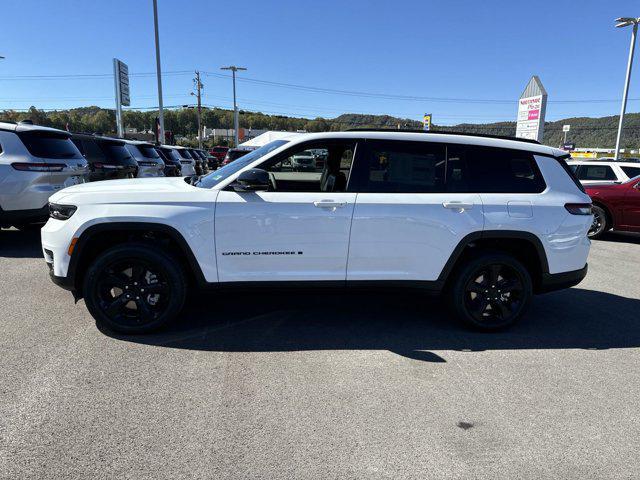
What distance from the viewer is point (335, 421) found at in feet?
9.12

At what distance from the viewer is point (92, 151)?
9227mm

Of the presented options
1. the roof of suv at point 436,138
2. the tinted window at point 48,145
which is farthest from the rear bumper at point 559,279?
the tinted window at point 48,145

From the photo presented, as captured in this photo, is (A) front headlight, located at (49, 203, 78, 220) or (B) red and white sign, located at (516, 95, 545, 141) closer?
(A) front headlight, located at (49, 203, 78, 220)

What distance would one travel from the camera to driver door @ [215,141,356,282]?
3.73m

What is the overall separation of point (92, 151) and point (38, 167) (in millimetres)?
2844

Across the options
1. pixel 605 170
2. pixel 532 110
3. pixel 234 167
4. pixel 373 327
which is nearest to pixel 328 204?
pixel 234 167

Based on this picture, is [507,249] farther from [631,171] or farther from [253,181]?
[631,171]

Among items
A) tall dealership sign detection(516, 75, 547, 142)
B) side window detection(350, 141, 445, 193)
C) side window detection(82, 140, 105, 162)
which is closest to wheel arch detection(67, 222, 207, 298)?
side window detection(350, 141, 445, 193)

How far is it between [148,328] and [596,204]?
9.43 m

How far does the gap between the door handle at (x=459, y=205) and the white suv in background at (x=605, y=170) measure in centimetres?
797

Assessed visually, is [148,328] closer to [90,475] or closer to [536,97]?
[90,475]

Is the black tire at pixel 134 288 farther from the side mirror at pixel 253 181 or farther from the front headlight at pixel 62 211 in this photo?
the side mirror at pixel 253 181

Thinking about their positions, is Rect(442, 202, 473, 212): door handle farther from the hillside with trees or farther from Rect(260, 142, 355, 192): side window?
the hillside with trees

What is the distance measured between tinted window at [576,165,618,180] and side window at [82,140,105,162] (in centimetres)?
1103
